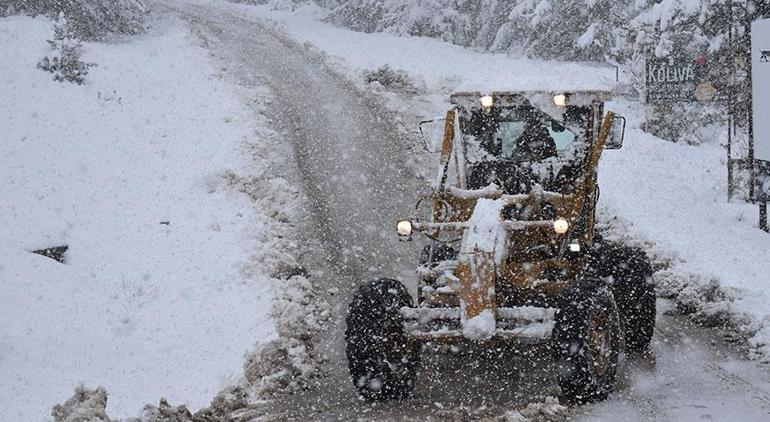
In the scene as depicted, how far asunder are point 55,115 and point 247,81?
19.4ft

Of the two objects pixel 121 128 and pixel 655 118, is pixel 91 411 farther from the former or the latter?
pixel 655 118

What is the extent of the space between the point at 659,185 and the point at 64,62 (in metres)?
13.0

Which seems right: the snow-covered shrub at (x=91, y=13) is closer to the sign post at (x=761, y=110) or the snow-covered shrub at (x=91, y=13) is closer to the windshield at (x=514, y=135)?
the windshield at (x=514, y=135)

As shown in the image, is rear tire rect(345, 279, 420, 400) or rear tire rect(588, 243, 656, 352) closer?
rear tire rect(345, 279, 420, 400)

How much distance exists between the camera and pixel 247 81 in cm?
2059

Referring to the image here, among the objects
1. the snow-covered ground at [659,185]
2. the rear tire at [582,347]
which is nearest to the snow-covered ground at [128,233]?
the rear tire at [582,347]

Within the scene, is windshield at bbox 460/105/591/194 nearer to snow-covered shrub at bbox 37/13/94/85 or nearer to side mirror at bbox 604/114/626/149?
Answer: side mirror at bbox 604/114/626/149

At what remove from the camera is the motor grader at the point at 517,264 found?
19.6ft

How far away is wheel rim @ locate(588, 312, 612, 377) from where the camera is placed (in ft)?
19.9

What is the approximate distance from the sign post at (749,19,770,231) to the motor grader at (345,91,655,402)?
4683mm

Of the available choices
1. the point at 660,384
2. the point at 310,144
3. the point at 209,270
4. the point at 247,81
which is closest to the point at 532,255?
the point at 660,384

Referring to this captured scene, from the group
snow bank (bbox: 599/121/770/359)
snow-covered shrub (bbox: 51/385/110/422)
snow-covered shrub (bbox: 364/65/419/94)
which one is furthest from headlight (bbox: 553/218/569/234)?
snow-covered shrub (bbox: 364/65/419/94)

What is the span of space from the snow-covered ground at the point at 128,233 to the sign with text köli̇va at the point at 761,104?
276 inches

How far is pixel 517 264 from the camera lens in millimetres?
6934
